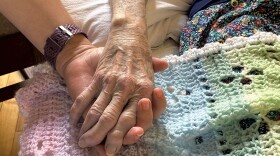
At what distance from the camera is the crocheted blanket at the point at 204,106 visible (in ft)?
2.24

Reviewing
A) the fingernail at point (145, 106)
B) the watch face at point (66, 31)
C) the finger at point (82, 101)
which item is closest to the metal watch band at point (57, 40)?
the watch face at point (66, 31)

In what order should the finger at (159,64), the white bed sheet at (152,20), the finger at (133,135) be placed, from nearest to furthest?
→ the finger at (133,135), the finger at (159,64), the white bed sheet at (152,20)

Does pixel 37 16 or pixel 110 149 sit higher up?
pixel 37 16

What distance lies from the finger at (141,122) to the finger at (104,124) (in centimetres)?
3

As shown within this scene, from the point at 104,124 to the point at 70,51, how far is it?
8.4 inches

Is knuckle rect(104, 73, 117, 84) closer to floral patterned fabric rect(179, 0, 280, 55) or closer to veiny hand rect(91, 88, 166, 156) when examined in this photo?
veiny hand rect(91, 88, 166, 156)

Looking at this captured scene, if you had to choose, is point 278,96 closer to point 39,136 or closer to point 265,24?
point 265,24

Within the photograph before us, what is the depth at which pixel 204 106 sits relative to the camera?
730mm

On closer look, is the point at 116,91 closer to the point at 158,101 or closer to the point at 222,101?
the point at 158,101

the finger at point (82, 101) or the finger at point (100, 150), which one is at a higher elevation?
the finger at point (82, 101)

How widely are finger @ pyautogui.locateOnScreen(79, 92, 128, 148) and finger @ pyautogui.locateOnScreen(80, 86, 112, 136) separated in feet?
0.04

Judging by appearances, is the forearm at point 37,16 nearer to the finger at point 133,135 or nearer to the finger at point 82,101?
the finger at point 82,101

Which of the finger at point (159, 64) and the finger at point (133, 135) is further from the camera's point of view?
the finger at point (159, 64)

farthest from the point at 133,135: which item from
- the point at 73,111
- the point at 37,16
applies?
the point at 37,16
